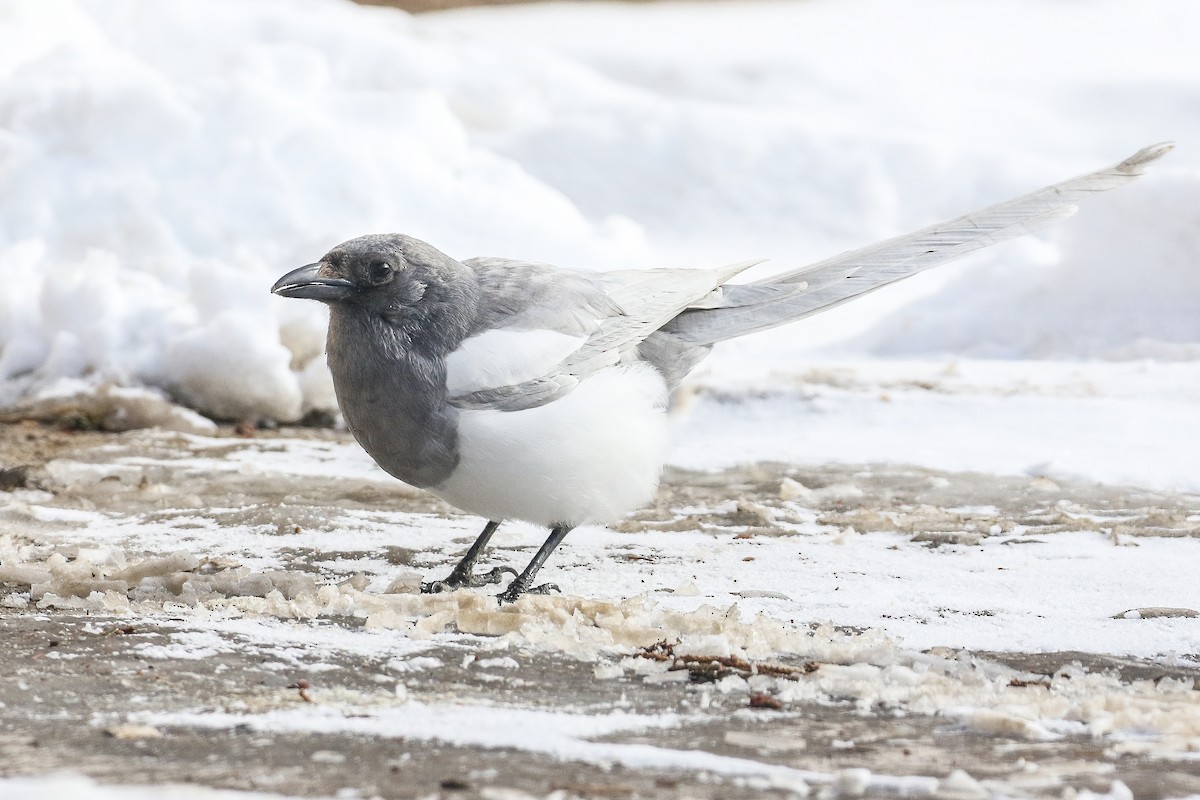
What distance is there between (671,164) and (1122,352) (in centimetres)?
370

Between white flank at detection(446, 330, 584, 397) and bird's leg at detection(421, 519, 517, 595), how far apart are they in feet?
1.57

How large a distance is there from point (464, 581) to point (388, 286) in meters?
0.73

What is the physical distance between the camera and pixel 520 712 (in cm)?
224

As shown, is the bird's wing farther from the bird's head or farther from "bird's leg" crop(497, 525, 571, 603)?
"bird's leg" crop(497, 525, 571, 603)

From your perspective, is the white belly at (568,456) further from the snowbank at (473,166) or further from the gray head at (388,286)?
the snowbank at (473,166)

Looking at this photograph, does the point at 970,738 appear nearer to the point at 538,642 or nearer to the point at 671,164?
the point at 538,642

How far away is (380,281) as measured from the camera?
321cm

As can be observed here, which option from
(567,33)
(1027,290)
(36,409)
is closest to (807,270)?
(36,409)

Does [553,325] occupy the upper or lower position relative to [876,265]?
lower

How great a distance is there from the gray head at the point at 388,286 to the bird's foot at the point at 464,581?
1.97ft

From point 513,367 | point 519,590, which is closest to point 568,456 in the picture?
point 513,367

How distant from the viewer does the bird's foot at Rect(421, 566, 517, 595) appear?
128 inches

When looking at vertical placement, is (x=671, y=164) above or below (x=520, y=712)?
above

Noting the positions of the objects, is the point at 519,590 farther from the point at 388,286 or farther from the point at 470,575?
the point at 388,286
